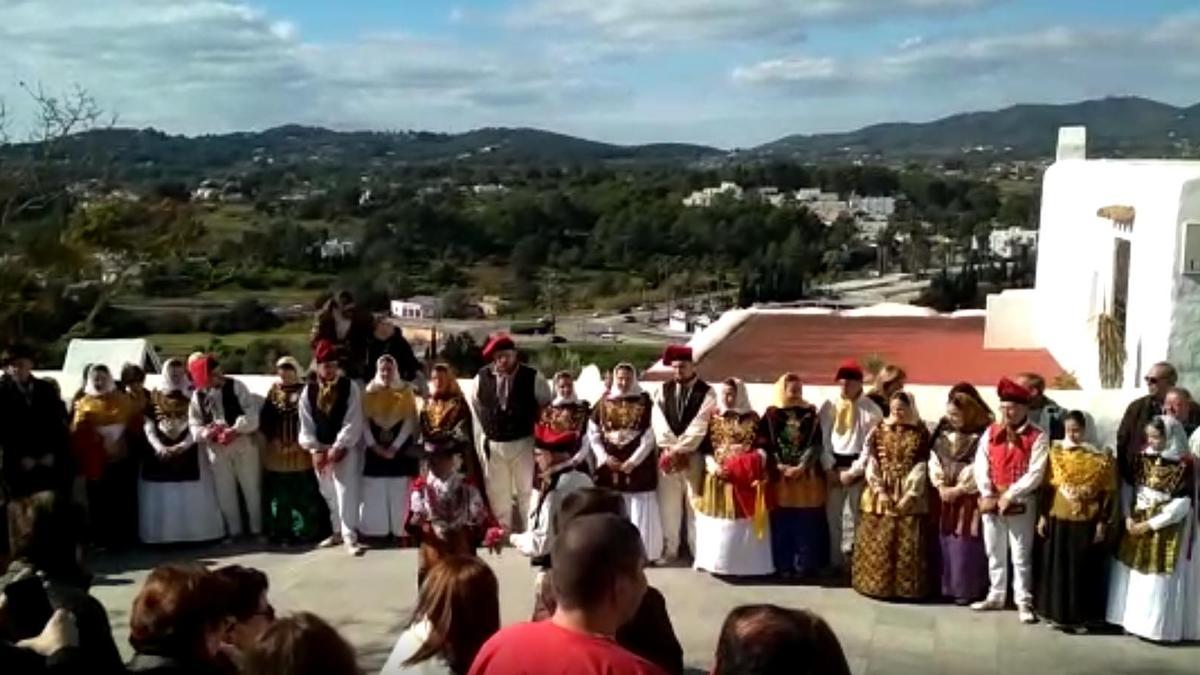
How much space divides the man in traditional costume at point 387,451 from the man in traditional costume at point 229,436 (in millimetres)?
800

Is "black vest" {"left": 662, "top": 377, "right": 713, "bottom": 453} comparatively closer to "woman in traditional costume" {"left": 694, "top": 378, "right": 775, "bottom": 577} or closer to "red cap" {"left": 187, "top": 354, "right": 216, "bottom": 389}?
"woman in traditional costume" {"left": 694, "top": 378, "right": 775, "bottom": 577}

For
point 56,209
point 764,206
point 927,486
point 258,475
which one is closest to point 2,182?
point 56,209

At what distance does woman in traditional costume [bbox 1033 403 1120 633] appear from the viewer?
7.69 m

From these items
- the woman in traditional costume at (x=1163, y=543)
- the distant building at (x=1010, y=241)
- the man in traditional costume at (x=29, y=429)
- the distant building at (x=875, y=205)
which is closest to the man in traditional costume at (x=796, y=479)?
the woman in traditional costume at (x=1163, y=543)

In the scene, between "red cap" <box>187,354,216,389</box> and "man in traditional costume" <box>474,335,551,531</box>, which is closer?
"man in traditional costume" <box>474,335,551,531</box>

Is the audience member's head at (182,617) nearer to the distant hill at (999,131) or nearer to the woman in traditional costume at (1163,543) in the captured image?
the woman in traditional costume at (1163,543)

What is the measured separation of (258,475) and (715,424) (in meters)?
3.19

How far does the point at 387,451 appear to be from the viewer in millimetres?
9391

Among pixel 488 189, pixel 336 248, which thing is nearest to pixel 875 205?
pixel 488 189

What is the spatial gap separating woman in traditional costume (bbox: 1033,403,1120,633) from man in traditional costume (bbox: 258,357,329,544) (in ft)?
15.0

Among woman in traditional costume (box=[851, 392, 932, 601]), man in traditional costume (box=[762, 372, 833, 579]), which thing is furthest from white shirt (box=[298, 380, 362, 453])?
woman in traditional costume (box=[851, 392, 932, 601])

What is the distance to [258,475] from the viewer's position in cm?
983

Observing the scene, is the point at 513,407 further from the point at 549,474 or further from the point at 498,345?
the point at 549,474

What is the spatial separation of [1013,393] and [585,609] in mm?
5008
